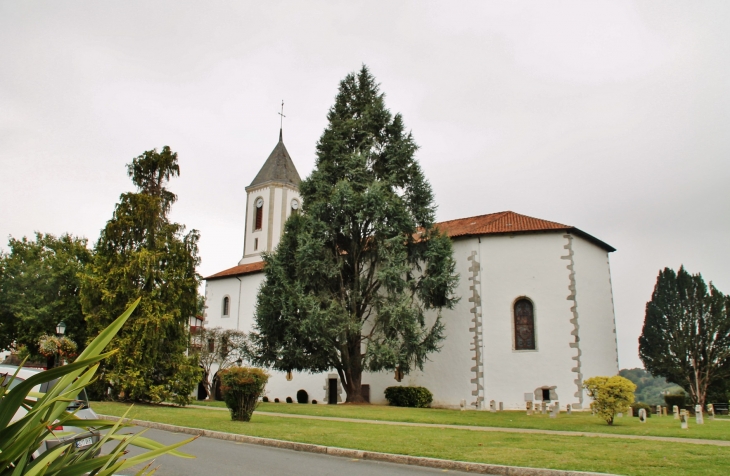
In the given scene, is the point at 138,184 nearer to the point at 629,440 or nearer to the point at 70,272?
the point at 70,272

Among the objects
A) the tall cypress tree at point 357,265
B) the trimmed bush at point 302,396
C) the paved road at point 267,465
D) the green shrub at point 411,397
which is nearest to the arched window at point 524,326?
the tall cypress tree at point 357,265

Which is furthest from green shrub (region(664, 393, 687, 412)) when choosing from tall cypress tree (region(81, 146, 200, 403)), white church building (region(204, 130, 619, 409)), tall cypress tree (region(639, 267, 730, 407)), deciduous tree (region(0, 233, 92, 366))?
deciduous tree (region(0, 233, 92, 366))

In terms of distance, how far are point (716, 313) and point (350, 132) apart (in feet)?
102

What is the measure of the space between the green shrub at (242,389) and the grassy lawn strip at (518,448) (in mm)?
1110

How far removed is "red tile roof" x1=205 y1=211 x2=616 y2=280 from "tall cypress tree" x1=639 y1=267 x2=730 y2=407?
14.8 meters

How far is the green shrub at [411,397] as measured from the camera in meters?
28.4

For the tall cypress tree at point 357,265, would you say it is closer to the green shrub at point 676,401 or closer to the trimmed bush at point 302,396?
the trimmed bush at point 302,396

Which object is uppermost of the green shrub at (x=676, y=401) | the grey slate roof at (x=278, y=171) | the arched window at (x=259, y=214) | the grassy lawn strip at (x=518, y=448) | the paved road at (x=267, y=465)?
the grey slate roof at (x=278, y=171)

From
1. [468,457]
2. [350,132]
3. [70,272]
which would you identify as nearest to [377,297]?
[350,132]

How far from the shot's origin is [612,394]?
1638cm

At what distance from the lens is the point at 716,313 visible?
133 feet

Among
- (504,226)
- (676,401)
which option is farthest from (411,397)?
(676,401)

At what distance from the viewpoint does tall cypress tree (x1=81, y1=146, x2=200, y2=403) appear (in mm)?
22781

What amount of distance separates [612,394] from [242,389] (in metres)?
10.9
